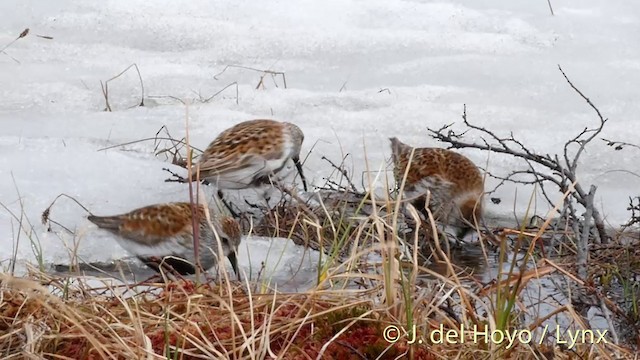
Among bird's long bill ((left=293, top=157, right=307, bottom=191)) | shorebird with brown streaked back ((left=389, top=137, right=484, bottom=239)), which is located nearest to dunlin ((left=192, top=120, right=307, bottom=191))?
bird's long bill ((left=293, top=157, right=307, bottom=191))

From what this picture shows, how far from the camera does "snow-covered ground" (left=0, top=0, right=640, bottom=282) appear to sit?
232 inches

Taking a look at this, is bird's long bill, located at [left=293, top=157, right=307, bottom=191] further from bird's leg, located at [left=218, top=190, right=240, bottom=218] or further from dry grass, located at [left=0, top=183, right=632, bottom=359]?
dry grass, located at [left=0, top=183, right=632, bottom=359]

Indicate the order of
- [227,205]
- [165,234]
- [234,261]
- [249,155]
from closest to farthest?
1. [234,261]
2. [165,234]
3. [227,205]
4. [249,155]

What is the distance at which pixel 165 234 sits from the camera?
5.06 metres

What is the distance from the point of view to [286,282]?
461cm

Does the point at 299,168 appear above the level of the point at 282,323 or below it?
below

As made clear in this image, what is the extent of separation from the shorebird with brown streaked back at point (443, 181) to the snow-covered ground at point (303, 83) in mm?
178

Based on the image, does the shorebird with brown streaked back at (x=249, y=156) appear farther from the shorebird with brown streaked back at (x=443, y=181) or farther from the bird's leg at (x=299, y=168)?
the shorebird with brown streaked back at (x=443, y=181)

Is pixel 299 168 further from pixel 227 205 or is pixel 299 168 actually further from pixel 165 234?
pixel 165 234

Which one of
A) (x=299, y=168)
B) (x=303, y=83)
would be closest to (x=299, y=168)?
(x=299, y=168)

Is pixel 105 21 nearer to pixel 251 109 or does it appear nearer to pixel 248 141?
pixel 251 109

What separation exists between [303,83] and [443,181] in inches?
83.0

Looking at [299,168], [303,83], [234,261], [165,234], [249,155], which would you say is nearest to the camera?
[234,261]

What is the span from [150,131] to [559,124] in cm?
246
